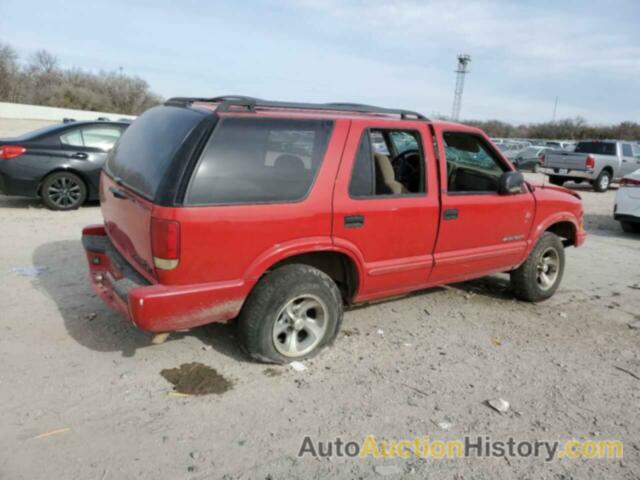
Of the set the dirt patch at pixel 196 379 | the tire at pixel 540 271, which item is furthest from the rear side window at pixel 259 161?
the tire at pixel 540 271

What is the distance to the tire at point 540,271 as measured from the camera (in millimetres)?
5340

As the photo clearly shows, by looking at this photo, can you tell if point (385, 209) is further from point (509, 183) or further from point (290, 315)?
point (509, 183)

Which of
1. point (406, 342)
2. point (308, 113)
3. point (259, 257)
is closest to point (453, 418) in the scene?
point (406, 342)

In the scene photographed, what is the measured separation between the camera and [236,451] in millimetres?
2838

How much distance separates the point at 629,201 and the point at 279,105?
326 inches

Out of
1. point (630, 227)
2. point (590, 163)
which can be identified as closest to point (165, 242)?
point (630, 227)

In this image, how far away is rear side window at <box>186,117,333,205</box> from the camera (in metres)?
3.26

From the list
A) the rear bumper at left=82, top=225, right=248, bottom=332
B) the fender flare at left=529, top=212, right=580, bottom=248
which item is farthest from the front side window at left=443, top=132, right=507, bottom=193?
the rear bumper at left=82, top=225, right=248, bottom=332

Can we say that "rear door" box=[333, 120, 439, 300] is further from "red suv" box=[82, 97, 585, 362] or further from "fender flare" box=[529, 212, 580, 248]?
"fender flare" box=[529, 212, 580, 248]

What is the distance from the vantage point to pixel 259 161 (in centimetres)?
345

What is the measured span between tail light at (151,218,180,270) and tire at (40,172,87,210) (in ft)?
20.7

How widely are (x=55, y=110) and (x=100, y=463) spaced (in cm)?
5242

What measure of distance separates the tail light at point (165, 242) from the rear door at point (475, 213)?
7.33ft

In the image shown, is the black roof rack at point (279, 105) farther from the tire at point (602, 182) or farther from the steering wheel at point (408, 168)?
the tire at point (602, 182)
